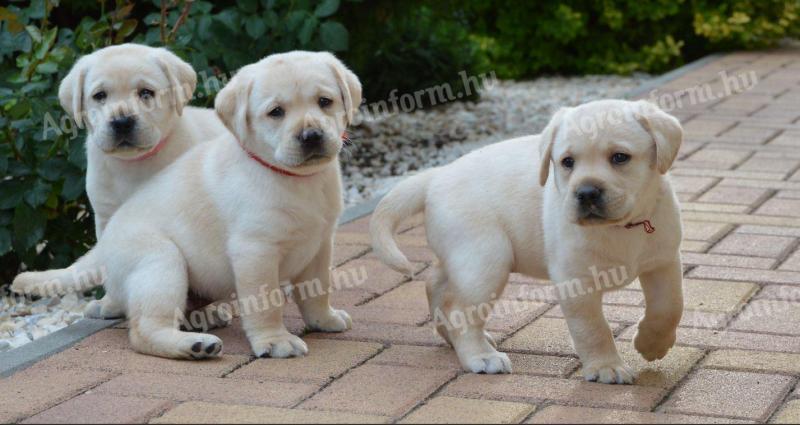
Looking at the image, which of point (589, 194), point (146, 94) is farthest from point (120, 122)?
point (589, 194)

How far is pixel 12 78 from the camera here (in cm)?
566

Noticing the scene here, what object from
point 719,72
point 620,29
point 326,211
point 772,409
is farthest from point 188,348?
point 620,29

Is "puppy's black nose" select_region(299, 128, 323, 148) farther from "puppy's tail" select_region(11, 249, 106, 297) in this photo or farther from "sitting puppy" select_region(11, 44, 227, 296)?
"puppy's tail" select_region(11, 249, 106, 297)

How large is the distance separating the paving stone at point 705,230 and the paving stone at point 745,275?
0.50 m

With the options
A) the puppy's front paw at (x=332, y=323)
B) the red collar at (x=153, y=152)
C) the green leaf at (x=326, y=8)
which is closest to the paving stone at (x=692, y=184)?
the green leaf at (x=326, y=8)

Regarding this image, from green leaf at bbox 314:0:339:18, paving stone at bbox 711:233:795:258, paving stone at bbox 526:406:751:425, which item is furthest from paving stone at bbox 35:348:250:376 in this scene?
green leaf at bbox 314:0:339:18

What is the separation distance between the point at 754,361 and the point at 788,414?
0.55m

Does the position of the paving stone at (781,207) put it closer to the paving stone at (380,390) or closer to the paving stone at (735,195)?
the paving stone at (735,195)

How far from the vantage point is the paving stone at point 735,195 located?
658cm

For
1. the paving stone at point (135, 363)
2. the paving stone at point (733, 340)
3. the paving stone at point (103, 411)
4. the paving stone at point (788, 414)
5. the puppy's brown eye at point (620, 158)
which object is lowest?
the paving stone at point (733, 340)

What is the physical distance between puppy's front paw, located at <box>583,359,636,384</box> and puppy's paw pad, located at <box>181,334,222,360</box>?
1.29 m

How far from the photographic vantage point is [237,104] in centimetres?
434

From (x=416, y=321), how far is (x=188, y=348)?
38.2 inches

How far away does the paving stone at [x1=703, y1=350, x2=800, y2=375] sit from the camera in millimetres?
4059
